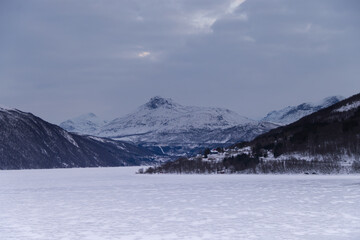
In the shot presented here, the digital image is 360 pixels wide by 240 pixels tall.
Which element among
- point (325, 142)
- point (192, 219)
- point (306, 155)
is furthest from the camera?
point (325, 142)

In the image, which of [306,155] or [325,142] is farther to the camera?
[325,142]

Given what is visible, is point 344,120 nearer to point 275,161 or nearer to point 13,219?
point 275,161

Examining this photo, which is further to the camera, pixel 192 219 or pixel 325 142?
pixel 325 142

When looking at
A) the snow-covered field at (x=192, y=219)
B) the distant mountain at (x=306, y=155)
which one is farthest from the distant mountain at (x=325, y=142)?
the snow-covered field at (x=192, y=219)

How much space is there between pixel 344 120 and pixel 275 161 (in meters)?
44.7

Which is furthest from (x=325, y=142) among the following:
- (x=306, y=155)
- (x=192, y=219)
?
(x=192, y=219)

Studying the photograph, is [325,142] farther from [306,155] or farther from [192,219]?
[192,219]

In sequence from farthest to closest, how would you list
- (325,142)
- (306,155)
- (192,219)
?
(325,142)
(306,155)
(192,219)

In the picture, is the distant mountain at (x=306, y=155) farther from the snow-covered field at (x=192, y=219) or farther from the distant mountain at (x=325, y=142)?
the snow-covered field at (x=192, y=219)

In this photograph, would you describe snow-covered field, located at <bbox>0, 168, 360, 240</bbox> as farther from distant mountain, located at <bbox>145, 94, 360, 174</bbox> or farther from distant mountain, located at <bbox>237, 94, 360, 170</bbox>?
distant mountain, located at <bbox>237, 94, 360, 170</bbox>

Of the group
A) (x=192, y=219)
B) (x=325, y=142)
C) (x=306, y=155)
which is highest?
(x=325, y=142)

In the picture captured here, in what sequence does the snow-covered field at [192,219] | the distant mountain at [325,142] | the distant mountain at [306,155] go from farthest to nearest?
the distant mountain at [325,142] < the distant mountain at [306,155] < the snow-covered field at [192,219]

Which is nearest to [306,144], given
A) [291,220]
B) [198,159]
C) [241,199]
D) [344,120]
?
[344,120]

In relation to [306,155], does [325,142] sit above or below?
above
